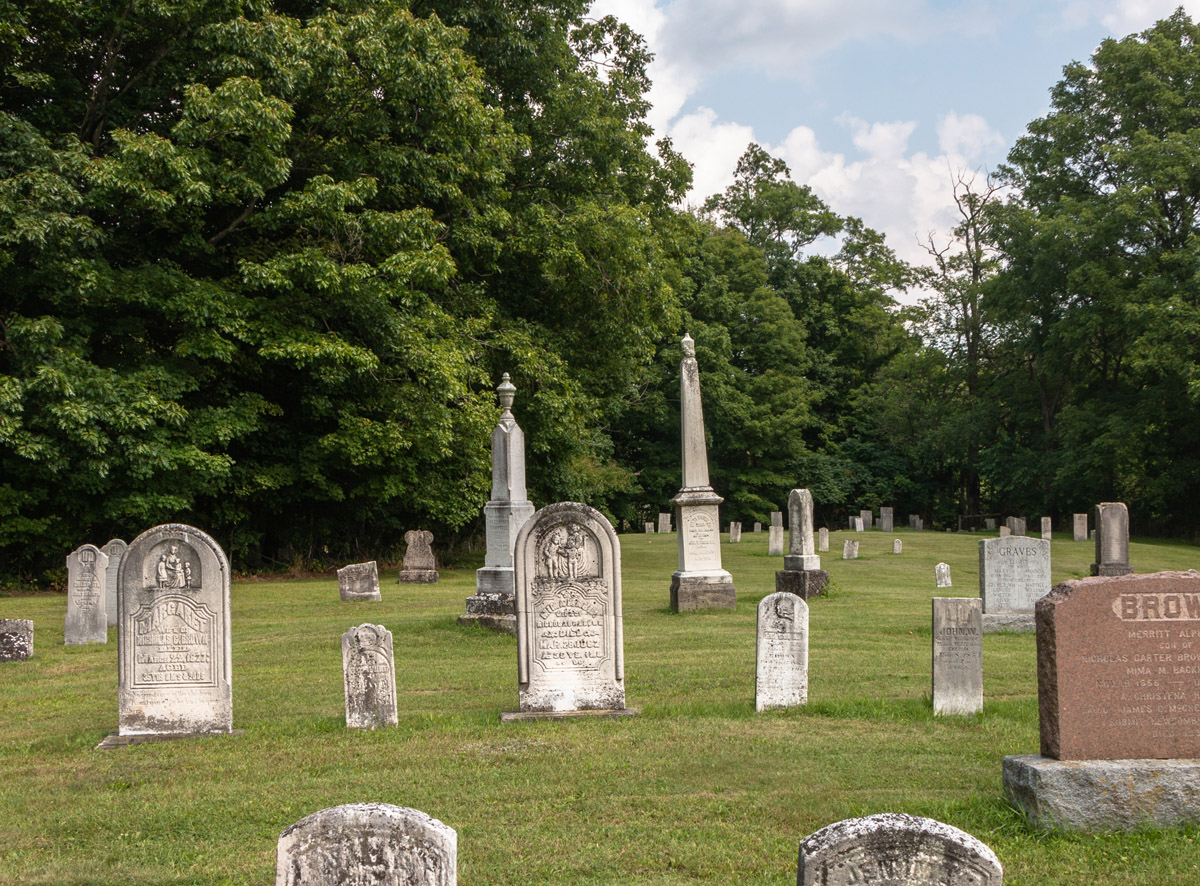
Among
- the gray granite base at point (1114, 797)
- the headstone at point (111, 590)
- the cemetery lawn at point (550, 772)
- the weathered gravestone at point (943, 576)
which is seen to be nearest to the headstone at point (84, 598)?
the headstone at point (111, 590)

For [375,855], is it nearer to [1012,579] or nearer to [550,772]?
[550,772]

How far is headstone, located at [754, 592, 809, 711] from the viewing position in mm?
8453

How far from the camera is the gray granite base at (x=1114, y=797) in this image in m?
5.25

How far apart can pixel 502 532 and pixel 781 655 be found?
6713mm

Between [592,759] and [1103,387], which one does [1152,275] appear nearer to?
[1103,387]

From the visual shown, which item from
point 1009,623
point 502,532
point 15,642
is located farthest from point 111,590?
point 1009,623

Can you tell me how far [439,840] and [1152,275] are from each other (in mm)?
38873

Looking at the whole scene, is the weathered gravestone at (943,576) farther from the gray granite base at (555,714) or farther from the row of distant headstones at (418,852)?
the row of distant headstones at (418,852)

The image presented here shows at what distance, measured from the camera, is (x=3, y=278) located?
735 inches

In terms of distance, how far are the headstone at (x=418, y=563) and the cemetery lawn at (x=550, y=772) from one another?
30.7ft

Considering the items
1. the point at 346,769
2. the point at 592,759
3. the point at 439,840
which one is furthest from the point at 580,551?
the point at 439,840

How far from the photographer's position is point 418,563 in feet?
72.5

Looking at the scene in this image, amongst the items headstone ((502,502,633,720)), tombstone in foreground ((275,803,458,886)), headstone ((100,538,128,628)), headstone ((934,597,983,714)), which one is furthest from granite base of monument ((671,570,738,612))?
tombstone in foreground ((275,803,458,886))

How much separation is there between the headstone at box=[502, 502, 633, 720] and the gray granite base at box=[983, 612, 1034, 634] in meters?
6.85
